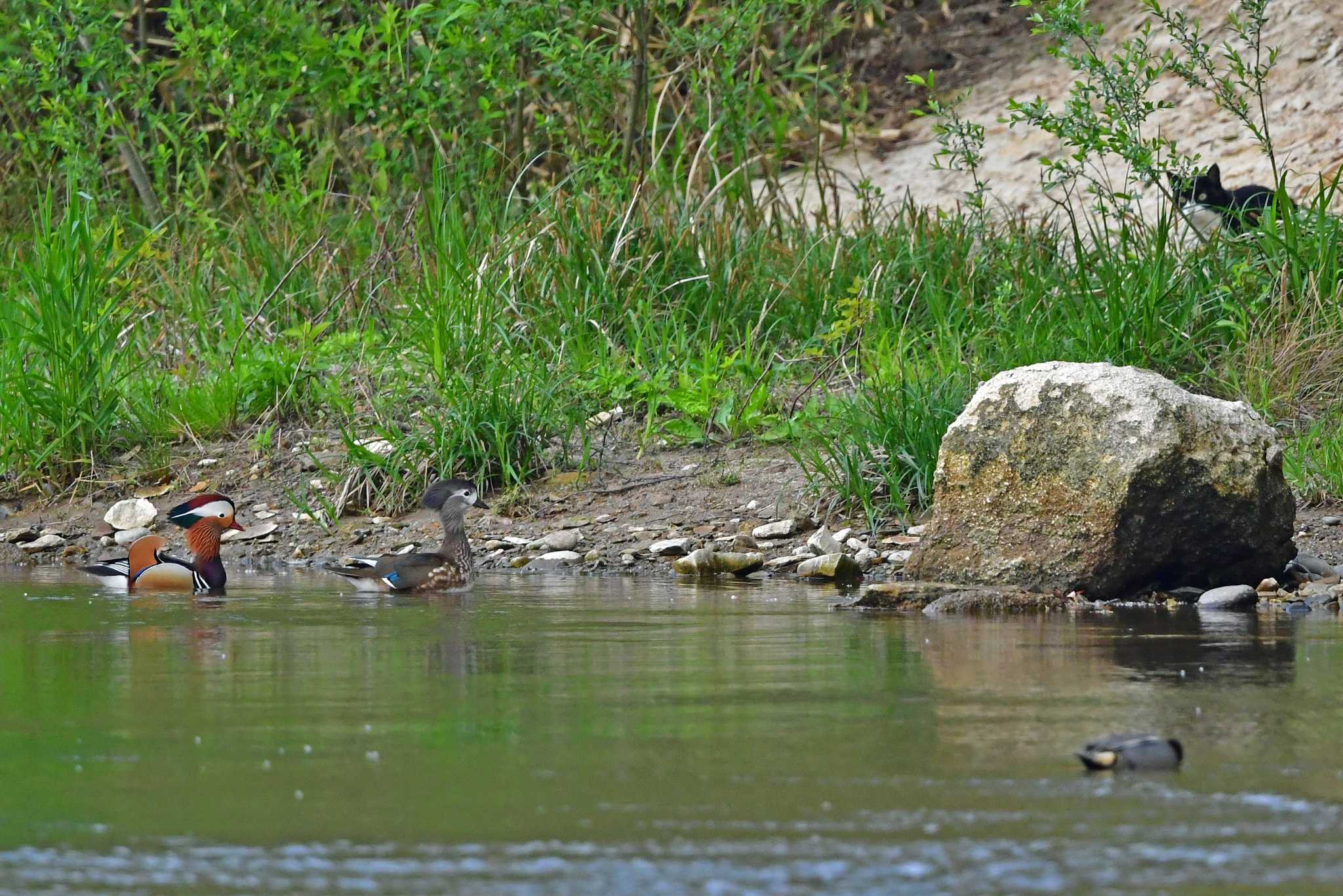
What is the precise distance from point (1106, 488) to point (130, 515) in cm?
503

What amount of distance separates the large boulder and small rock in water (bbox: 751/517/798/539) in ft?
4.03

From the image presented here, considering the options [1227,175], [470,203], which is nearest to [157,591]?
[470,203]

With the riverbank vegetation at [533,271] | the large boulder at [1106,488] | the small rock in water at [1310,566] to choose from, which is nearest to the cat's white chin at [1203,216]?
the riverbank vegetation at [533,271]

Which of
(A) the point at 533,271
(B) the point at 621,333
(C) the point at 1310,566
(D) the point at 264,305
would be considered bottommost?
(C) the point at 1310,566

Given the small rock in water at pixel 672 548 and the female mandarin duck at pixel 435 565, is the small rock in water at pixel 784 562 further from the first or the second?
the female mandarin duck at pixel 435 565

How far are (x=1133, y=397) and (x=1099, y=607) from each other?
79cm

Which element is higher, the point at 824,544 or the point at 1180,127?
the point at 1180,127

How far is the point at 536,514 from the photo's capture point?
29.0 ft

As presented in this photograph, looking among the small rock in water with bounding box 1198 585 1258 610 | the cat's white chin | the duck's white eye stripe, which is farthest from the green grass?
the small rock in water with bounding box 1198 585 1258 610

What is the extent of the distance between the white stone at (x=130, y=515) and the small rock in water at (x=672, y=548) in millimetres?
2735

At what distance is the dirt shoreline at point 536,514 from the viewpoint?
27.0 ft

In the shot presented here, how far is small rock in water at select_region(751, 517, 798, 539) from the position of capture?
819cm

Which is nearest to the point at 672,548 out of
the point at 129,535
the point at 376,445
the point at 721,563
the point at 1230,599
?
the point at 721,563

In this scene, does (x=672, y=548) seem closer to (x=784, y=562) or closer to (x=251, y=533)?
(x=784, y=562)
